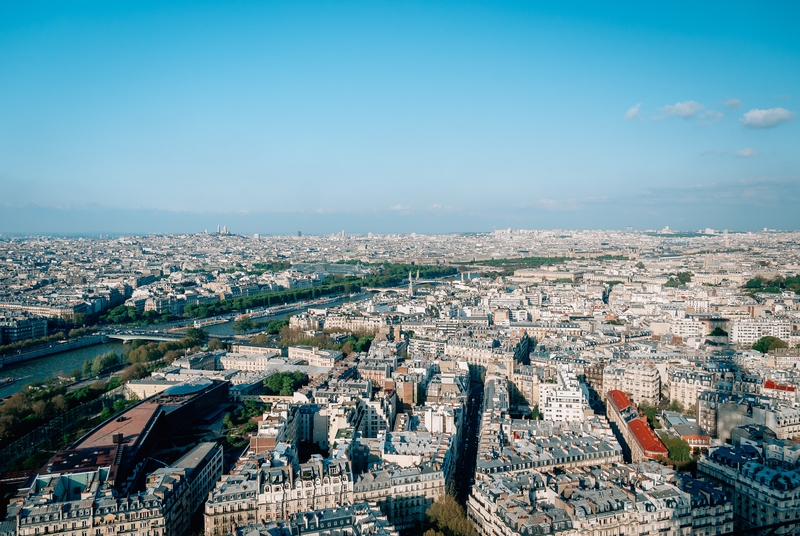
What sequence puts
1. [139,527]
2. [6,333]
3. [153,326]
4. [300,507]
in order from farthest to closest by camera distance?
[153,326], [6,333], [300,507], [139,527]

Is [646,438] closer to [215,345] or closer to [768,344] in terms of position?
[768,344]

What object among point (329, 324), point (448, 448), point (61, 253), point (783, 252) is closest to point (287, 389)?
point (448, 448)

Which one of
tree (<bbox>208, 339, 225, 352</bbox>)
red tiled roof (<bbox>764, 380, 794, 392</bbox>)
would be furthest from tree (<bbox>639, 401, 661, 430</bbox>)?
tree (<bbox>208, 339, 225, 352</bbox>)

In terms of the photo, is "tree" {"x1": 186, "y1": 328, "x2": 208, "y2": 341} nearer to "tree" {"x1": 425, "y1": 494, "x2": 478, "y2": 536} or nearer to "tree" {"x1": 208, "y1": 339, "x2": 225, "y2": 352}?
"tree" {"x1": 208, "y1": 339, "x2": 225, "y2": 352}

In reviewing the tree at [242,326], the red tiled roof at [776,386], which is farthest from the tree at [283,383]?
the red tiled roof at [776,386]

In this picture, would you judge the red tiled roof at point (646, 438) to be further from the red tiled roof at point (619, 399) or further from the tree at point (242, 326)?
the tree at point (242, 326)

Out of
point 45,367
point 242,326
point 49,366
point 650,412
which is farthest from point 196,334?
point 650,412

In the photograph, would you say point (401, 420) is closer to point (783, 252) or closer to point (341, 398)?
point (341, 398)
